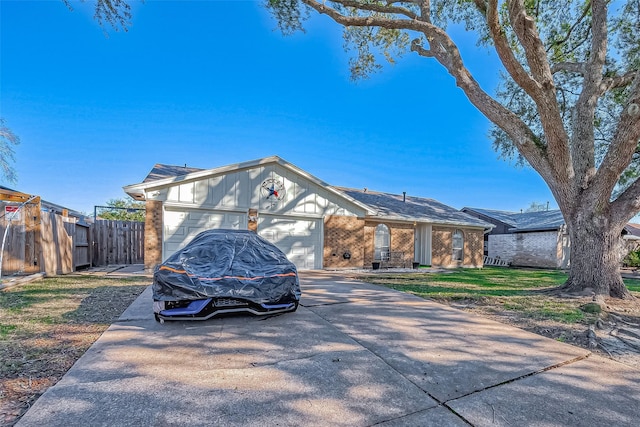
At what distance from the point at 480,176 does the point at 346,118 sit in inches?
621

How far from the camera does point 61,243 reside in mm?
9109

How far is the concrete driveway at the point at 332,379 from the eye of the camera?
209cm

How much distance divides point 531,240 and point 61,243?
80.6 ft

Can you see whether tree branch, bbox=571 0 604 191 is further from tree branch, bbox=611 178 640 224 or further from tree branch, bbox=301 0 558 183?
tree branch, bbox=611 178 640 224

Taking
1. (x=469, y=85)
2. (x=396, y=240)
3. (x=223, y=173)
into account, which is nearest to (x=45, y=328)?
(x=223, y=173)

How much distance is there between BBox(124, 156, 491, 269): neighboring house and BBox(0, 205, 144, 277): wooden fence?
227cm

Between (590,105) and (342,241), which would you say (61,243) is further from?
(590,105)

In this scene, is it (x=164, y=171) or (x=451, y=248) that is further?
(x=451, y=248)

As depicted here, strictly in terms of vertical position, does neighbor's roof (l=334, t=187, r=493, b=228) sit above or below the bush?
above

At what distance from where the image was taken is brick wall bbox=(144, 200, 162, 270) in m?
10.1

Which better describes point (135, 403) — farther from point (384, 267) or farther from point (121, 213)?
point (121, 213)

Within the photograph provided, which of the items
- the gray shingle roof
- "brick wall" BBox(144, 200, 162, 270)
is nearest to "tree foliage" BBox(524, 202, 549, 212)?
the gray shingle roof

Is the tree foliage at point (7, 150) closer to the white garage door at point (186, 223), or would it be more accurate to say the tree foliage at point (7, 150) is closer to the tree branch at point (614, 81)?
the white garage door at point (186, 223)

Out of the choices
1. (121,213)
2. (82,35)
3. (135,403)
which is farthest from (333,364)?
(121,213)
